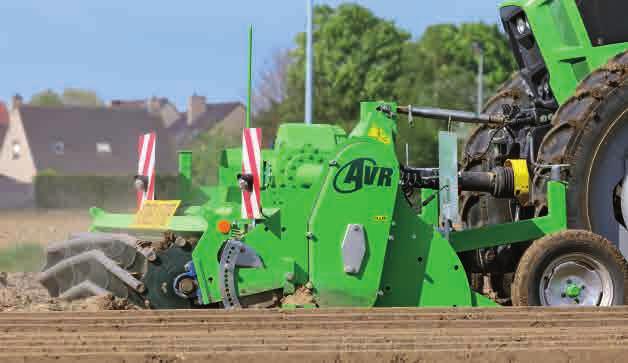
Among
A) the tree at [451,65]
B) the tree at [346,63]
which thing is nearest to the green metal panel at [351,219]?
the tree at [346,63]

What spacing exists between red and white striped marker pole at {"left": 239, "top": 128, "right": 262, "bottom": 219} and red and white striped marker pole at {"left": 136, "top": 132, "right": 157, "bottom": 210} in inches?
90.6

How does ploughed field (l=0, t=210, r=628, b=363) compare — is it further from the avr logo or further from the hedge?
the hedge

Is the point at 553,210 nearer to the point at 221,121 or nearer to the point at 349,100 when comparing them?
the point at 349,100

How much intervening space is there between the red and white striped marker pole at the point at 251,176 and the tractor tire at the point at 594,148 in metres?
2.12

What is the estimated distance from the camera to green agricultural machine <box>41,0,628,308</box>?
7.94m

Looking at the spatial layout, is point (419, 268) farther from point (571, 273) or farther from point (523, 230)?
point (571, 273)

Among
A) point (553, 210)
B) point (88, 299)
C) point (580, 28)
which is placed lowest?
point (88, 299)

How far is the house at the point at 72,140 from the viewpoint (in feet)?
249

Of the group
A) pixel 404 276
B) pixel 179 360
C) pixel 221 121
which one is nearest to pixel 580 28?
pixel 404 276

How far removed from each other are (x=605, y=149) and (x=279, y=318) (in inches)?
116

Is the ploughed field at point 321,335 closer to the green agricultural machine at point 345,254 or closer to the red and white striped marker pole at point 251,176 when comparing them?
the green agricultural machine at point 345,254

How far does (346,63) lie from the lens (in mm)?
52969

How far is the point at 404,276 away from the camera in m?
8.14

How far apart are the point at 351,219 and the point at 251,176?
99 centimetres
